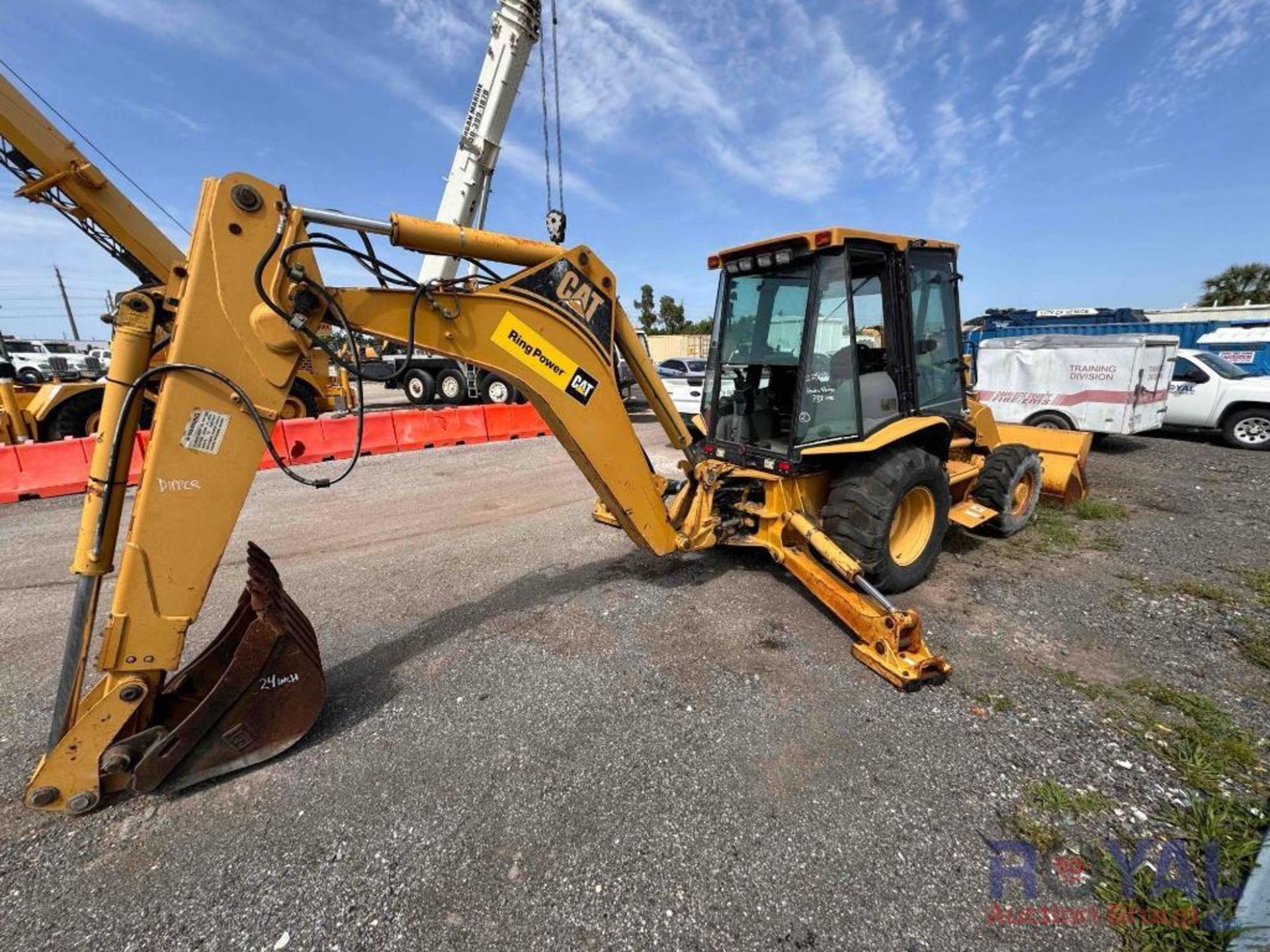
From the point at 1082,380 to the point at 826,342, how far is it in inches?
310

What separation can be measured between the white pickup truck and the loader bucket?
17.9 feet

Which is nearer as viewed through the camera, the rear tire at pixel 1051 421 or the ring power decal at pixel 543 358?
the ring power decal at pixel 543 358

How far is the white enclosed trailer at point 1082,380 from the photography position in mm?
8375

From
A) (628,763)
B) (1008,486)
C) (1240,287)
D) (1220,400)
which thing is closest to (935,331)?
(1008,486)

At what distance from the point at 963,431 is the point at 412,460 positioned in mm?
7685

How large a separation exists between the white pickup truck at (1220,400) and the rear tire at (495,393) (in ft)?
44.0

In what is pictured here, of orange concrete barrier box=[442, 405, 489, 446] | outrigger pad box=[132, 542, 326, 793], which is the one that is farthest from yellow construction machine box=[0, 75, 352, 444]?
outrigger pad box=[132, 542, 326, 793]

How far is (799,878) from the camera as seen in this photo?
1.89 meters

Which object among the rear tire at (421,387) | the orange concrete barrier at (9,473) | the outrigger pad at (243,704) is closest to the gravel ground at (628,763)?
the outrigger pad at (243,704)

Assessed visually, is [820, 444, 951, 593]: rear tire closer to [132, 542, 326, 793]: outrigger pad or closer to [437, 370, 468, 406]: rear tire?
[132, 542, 326, 793]: outrigger pad

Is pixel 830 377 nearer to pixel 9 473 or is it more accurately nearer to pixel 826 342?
pixel 826 342

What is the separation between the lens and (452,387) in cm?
1440

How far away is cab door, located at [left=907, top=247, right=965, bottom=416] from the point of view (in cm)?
411

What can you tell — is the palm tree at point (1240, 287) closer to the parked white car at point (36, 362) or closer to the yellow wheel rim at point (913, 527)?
the yellow wheel rim at point (913, 527)
